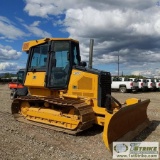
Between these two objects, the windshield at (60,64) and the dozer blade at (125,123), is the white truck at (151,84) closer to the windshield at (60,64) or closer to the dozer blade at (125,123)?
the dozer blade at (125,123)

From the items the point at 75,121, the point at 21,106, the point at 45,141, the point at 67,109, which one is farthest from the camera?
the point at 21,106

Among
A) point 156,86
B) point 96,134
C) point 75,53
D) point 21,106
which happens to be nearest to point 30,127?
point 21,106

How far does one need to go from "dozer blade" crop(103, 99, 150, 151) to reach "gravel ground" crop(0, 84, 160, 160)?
25 cm

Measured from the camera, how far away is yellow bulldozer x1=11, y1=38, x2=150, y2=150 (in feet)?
26.6

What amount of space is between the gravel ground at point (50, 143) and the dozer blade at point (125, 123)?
25 centimetres

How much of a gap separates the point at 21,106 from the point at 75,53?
9.81ft

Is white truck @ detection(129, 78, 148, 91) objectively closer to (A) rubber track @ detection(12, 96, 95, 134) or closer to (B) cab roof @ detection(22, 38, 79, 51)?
(B) cab roof @ detection(22, 38, 79, 51)

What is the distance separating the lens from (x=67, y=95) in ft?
29.6

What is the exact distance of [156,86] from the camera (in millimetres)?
32812

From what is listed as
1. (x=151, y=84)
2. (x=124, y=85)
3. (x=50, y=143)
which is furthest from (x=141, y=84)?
(x=50, y=143)

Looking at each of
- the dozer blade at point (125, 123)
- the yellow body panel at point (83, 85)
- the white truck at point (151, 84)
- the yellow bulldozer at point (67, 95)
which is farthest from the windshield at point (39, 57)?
the white truck at point (151, 84)

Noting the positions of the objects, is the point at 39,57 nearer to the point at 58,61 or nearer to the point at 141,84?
the point at 58,61

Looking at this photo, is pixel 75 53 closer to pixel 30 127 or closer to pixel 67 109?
pixel 67 109

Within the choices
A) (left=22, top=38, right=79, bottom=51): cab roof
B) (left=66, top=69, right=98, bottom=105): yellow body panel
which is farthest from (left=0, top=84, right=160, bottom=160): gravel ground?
(left=22, top=38, right=79, bottom=51): cab roof
